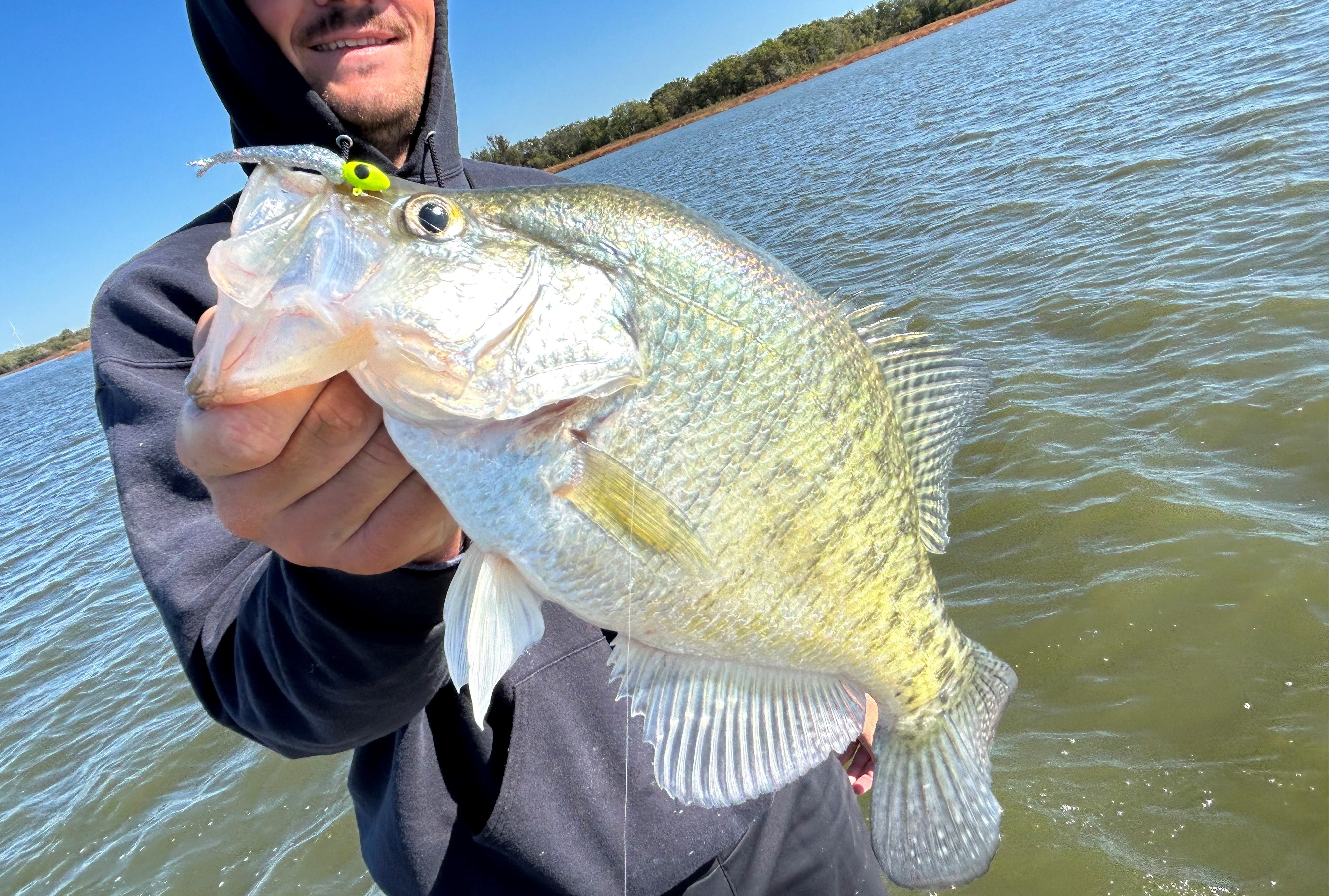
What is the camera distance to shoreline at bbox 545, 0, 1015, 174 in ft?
196

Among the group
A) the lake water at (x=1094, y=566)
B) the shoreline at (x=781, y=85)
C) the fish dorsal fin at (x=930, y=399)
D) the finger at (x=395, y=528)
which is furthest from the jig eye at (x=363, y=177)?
the shoreline at (x=781, y=85)

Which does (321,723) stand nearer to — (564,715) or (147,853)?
(564,715)

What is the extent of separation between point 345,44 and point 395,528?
218cm

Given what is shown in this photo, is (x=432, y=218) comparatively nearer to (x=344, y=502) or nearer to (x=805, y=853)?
(x=344, y=502)

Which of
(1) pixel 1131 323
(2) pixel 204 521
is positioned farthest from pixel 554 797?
(1) pixel 1131 323

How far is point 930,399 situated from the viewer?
2.05m

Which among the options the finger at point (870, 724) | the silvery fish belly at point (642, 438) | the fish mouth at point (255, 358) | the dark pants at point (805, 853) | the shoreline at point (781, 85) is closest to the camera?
the fish mouth at point (255, 358)

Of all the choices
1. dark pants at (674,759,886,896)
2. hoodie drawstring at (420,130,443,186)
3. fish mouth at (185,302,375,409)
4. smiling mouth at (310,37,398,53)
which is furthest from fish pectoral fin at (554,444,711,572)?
smiling mouth at (310,37,398,53)

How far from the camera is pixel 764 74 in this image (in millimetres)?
71750

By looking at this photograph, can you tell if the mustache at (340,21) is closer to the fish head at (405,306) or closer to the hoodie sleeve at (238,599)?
the hoodie sleeve at (238,599)

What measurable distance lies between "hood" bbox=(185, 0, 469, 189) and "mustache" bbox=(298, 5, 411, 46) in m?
0.13

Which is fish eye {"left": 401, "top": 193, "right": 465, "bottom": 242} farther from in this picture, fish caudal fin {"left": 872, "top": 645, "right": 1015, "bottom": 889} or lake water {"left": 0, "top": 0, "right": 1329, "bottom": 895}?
lake water {"left": 0, "top": 0, "right": 1329, "bottom": 895}

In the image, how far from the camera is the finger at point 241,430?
1.20 m

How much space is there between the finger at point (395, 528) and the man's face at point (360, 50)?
6.65 feet
